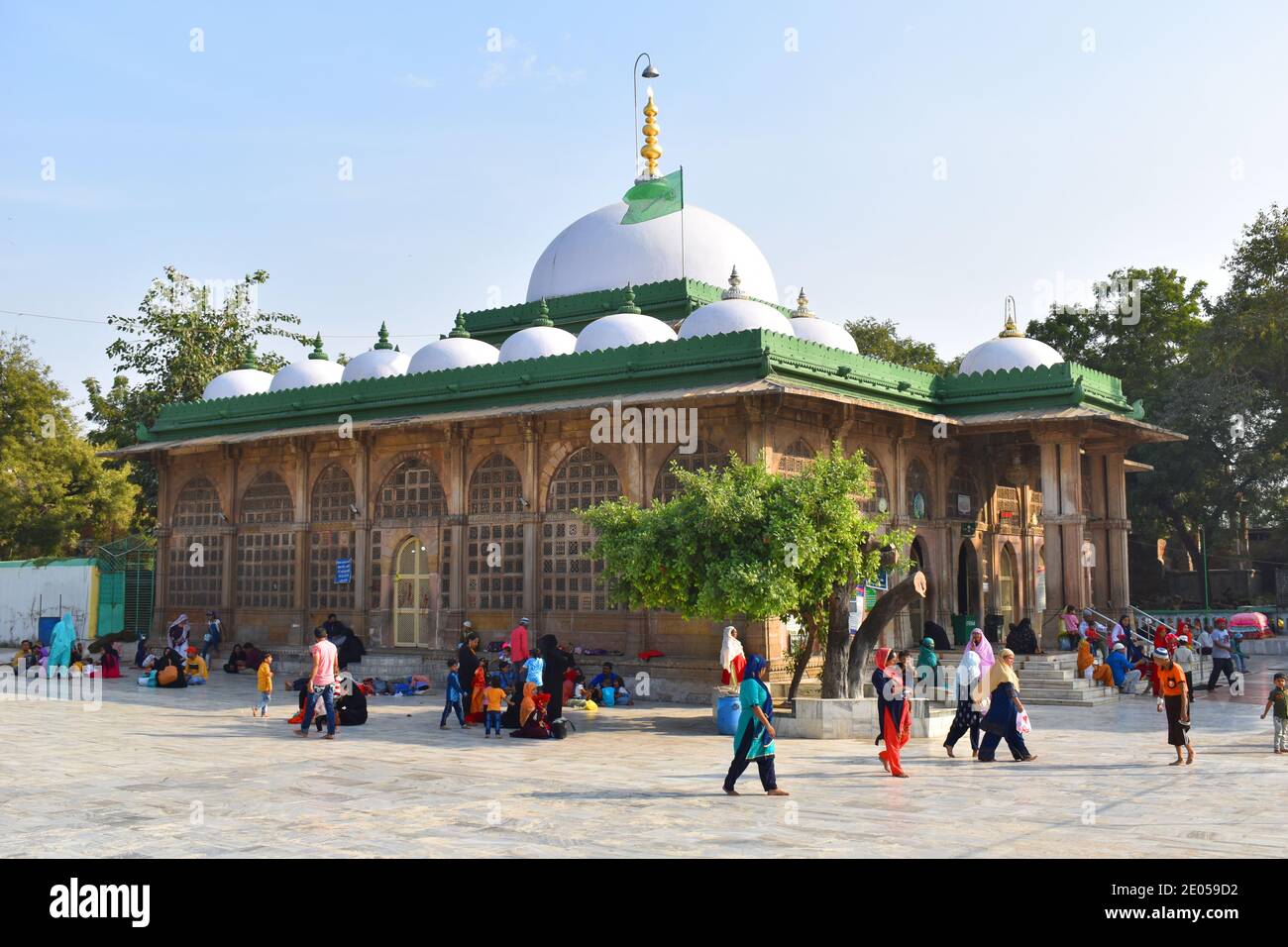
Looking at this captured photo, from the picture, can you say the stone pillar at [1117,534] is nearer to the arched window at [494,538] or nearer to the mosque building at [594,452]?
the mosque building at [594,452]

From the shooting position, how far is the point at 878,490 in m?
22.1

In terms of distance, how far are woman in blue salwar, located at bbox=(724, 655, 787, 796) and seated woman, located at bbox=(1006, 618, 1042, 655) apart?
11123 millimetres

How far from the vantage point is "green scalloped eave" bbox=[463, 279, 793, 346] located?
25.0 meters

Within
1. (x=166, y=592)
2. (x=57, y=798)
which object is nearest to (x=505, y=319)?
(x=166, y=592)

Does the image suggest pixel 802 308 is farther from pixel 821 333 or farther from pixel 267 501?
pixel 267 501

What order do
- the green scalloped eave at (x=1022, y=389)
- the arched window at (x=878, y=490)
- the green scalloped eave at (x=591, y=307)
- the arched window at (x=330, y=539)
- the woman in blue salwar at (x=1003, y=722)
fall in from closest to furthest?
the woman in blue salwar at (x=1003, y=722) < the arched window at (x=878, y=490) < the green scalloped eave at (x=1022, y=389) < the arched window at (x=330, y=539) < the green scalloped eave at (x=591, y=307)

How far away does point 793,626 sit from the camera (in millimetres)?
19875

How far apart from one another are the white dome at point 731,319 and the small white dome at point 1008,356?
4856mm

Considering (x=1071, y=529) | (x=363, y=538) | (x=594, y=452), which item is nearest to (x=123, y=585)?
(x=363, y=538)

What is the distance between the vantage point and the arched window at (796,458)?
65.2 feet

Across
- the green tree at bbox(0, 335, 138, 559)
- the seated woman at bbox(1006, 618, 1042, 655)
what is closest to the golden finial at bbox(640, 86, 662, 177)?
the seated woman at bbox(1006, 618, 1042, 655)

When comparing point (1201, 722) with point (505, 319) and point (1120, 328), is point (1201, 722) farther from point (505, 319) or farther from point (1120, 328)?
point (1120, 328)

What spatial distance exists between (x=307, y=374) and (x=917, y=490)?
43.8ft

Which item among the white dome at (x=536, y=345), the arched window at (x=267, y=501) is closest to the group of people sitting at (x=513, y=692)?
the white dome at (x=536, y=345)
